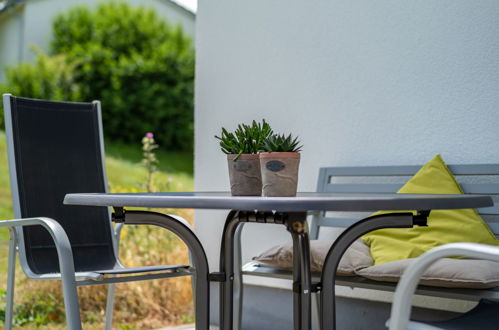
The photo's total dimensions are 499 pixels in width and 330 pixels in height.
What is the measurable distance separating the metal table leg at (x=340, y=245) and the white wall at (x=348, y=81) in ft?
4.27

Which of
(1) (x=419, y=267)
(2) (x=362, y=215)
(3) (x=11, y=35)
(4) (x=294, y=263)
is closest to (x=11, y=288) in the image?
(4) (x=294, y=263)

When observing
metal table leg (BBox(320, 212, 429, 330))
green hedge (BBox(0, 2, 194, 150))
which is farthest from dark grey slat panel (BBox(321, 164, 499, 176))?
green hedge (BBox(0, 2, 194, 150))

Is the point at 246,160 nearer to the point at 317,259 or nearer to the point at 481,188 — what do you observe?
the point at 317,259

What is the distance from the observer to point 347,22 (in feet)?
11.0

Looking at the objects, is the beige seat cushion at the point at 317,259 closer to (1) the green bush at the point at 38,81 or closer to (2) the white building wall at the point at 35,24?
(1) the green bush at the point at 38,81

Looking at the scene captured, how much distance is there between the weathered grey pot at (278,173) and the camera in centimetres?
180

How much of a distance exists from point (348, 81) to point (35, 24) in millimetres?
10341

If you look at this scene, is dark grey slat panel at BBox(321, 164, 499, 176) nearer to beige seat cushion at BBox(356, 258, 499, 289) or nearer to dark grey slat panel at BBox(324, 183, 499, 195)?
dark grey slat panel at BBox(324, 183, 499, 195)

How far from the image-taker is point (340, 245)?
174 cm

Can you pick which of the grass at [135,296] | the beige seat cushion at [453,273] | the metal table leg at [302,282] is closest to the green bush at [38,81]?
the grass at [135,296]

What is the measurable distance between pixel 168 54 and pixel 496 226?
9.16m

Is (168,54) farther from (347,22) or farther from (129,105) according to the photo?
(347,22)

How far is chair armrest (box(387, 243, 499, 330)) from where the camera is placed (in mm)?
1220

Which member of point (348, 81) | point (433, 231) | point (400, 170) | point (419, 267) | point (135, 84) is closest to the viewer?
point (419, 267)
